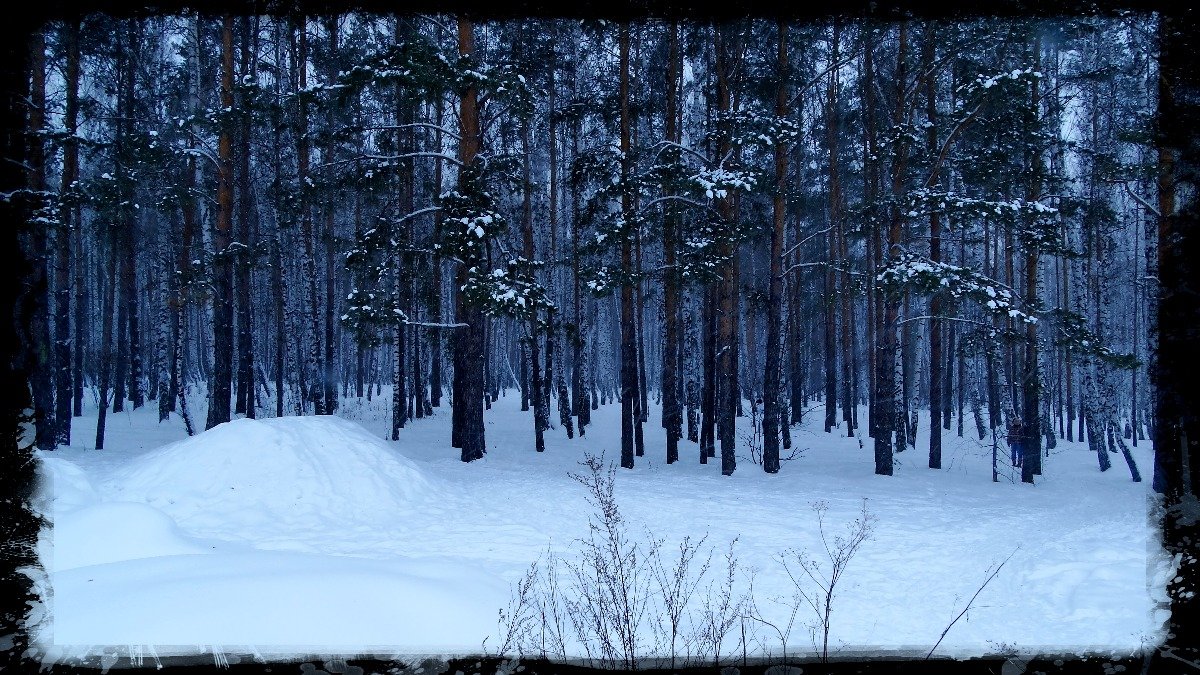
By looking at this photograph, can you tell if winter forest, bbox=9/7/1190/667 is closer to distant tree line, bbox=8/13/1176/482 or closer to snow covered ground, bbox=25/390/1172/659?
distant tree line, bbox=8/13/1176/482

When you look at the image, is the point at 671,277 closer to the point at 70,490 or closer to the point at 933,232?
the point at 933,232

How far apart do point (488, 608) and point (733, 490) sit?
741cm

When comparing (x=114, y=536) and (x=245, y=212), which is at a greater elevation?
(x=245, y=212)

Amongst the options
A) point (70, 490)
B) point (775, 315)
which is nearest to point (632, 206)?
point (775, 315)

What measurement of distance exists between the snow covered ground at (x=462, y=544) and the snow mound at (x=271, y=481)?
1.1 inches

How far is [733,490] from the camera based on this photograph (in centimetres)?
1055

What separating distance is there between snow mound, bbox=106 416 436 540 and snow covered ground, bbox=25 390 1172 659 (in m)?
0.03

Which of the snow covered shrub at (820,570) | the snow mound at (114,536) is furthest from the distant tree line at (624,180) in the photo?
the snow covered shrub at (820,570)

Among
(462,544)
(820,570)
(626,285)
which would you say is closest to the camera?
(820,570)

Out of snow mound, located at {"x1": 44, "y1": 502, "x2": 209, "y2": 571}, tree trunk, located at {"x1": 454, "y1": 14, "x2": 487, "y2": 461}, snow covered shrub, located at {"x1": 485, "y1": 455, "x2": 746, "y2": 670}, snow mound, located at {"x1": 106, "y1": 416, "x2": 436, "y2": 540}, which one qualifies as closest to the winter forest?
tree trunk, located at {"x1": 454, "y1": 14, "x2": 487, "y2": 461}

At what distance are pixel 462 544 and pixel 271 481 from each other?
3230 millimetres

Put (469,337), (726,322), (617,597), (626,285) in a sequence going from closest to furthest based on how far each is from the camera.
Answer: (617,597) < (626,285) < (469,337) < (726,322)

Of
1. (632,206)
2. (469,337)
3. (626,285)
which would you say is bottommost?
(469,337)

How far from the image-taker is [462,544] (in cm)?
654
